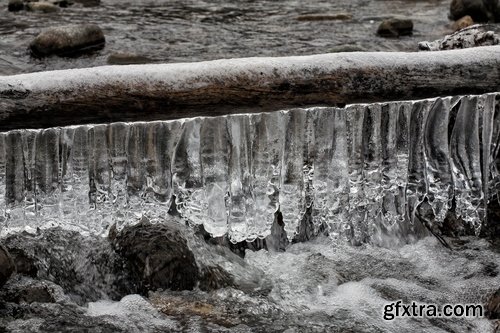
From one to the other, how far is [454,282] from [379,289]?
1.59 feet

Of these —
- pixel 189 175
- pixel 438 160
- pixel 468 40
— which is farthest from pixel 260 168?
pixel 468 40

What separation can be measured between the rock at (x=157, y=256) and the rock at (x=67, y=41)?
4.72 m

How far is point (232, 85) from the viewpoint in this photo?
3773 millimetres

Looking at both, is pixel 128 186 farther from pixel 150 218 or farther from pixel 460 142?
pixel 460 142

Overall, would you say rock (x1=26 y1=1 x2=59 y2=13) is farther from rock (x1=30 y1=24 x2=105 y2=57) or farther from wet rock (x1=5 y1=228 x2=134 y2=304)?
wet rock (x1=5 y1=228 x2=134 y2=304)

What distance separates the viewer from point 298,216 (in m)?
4.56

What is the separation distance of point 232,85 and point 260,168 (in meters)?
0.78

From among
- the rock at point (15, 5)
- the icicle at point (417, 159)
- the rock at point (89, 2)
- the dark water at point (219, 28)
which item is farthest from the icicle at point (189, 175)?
the rock at point (89, 2)

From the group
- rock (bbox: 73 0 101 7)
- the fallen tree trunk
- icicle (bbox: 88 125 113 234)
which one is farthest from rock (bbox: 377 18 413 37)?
icicle (bbox: 88 125 113 234)

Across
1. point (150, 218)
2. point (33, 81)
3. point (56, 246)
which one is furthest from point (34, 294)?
point (33, 81)

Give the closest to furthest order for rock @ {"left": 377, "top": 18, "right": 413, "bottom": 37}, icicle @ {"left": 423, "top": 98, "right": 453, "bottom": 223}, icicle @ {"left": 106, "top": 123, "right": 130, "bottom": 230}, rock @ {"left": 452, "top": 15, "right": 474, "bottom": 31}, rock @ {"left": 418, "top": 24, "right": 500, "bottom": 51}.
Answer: icicle @ {"left": 106, "top": 123, "right": 130, "bottom": 230}
icicle @ {"left": 423, "top": 98, "right": 453, "bottom": 223}
rock @ {"left": 418, "top": 24, "right": 500, "bottom": 51}
rock @ {"left": 377, "top": 18, "right": 413, "bottom": 37}
rock @ {"left": 452, "top": 15, "right": 474, "bottom": 31}

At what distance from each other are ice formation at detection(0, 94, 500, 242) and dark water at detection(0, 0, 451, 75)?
4.24m

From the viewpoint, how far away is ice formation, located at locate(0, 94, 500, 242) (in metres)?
4.14

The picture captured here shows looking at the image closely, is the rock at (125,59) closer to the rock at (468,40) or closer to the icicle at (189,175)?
the rock at (468,40)
